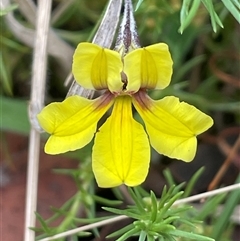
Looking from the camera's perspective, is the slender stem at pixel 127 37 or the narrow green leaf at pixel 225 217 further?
the narrow green leaf at pixel 225 217

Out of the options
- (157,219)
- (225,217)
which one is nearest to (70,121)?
(157,219)

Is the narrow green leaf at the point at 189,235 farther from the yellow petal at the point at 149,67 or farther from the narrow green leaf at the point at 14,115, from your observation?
the narrow green leaf at the point at 14,115

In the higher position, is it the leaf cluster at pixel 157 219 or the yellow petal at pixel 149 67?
the yellow petal at pixel 149 67

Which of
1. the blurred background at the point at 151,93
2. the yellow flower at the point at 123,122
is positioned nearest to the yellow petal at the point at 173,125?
the yellow flower at the point at 123,122

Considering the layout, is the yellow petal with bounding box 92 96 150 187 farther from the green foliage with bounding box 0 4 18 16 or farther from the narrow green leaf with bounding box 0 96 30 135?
the narrow green leaf with bounding box 0 96 30 135

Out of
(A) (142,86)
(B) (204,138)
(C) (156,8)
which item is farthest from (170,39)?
(A) (142,86)

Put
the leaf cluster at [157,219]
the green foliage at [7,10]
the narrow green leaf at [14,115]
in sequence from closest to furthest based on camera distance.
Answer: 1. the leaf cluster at [157,219]
2. the green foliage at [7,10]
3. the narrow green leaf at [14,115]

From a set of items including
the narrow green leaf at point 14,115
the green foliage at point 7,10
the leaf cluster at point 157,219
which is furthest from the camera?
the narrow green leaf at point 14,115
